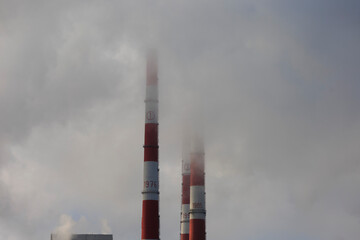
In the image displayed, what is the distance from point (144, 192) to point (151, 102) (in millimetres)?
6491

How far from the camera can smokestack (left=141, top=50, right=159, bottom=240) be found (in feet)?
168

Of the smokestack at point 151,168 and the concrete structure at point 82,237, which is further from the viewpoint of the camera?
the concrete structure at point 82,237

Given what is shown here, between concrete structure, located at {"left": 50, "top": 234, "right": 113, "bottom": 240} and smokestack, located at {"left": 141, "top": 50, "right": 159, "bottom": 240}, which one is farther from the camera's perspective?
concrete structure, located at {"left": 50, "top": 234, "right": 113, "bottom": 240}

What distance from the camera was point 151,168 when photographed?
171 feet

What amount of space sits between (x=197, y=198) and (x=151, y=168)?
327 inches

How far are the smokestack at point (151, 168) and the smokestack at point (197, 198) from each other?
7.37 metres

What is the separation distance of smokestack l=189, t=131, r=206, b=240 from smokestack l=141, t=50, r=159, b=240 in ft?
24.2

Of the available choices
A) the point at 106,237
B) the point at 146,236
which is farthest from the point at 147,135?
the point at 106,237

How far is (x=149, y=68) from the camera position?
176ft

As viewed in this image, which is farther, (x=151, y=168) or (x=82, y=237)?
(x=82, y=237)

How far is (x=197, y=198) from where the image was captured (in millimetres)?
59031

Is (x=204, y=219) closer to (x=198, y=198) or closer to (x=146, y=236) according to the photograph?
(x=198, y=198)

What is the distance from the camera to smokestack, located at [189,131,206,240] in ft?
192

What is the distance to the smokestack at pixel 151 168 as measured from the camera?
168ft
